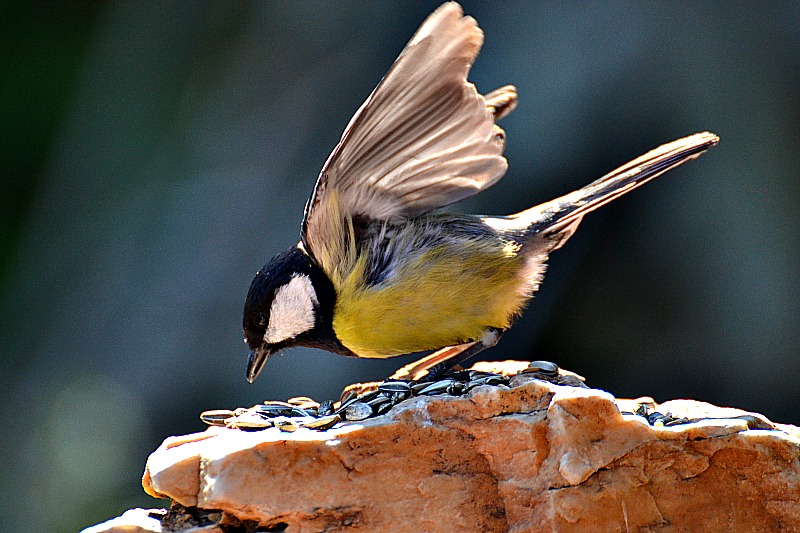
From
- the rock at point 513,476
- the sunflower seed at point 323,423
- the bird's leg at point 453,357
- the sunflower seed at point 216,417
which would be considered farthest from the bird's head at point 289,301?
the rock at point 513,476

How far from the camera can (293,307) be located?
1.75m

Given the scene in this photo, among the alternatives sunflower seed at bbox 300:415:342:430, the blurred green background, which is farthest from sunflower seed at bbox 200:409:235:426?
the blurred green background

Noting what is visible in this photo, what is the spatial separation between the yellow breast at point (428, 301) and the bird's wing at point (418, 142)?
0.11 m

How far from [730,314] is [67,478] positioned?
2327mm

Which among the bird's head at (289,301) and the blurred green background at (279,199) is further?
the blurred green background at (279,199)

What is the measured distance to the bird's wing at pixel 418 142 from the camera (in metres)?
1.45

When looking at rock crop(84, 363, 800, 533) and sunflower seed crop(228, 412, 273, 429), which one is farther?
sunflower seed crop(228, 412, 273, 429)

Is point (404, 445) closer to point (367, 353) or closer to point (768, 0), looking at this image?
point (367, 353)

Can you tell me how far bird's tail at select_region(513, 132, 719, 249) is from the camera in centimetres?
188

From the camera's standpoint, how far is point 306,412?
151 cm

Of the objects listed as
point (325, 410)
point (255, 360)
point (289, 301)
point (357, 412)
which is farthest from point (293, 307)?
point (357, 412)

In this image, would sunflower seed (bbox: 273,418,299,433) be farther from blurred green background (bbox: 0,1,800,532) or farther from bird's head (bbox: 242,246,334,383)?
blurred green background (bbox: 0,1,800,532)

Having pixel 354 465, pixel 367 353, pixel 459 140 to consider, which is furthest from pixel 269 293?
pixel 354 465

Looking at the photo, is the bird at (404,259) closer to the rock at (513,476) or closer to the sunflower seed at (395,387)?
the sunflower seed at (395,387)
